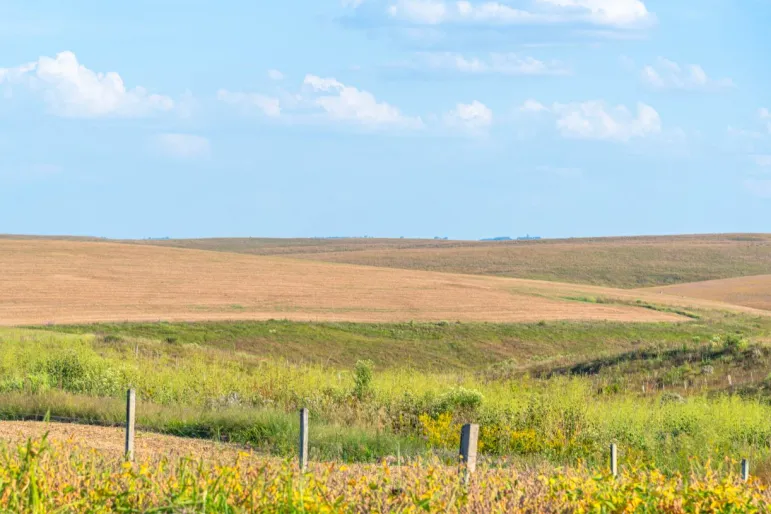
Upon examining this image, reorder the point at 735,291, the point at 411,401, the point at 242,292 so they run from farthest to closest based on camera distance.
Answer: the point at 735,291 < the point at 242,292 < the point at 411,401

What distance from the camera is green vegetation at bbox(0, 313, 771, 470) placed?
1742cm

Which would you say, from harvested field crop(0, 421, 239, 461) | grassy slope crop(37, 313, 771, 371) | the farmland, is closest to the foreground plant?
the farmland

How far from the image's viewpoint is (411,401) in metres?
21.1

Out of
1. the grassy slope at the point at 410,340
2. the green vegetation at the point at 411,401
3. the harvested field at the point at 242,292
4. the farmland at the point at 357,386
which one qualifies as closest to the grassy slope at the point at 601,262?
the farmland at the point at 357,386

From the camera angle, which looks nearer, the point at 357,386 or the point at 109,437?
the point at 109,437

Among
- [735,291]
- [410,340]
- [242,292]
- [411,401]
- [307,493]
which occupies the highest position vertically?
[307,493]

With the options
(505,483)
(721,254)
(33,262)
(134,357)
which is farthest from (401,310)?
(721,254)

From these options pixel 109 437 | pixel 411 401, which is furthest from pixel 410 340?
pixel 109 437

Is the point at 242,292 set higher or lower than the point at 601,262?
lower

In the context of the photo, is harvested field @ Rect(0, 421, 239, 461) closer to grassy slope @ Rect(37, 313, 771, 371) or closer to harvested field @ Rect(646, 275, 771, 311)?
grassy slope @ Rect(37, 313, 771, 371)

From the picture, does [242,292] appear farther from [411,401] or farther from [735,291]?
[735,291]

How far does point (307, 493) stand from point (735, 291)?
307 ft

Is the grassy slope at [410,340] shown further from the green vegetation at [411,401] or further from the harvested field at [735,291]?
the harvested field at [735,291]

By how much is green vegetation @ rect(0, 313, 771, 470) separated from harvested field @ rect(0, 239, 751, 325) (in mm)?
15791
